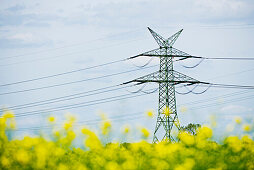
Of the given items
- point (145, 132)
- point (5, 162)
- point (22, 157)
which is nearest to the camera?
point (22, 157)

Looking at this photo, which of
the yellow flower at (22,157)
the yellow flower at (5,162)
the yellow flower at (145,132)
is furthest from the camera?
the yellow flower at (145,132)

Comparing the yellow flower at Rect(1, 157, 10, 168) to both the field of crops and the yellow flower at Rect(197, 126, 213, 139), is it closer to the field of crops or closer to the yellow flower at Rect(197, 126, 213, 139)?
the field of crops

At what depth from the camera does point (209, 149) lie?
21.1ft

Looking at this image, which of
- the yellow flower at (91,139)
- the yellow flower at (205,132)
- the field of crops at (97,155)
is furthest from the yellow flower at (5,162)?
the yellow flower at (205,132)

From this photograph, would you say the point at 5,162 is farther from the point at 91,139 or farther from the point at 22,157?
the point at 91,139

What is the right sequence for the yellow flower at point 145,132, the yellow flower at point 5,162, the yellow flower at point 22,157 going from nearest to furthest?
1. the yellow flower at point 22,157
2. the yellow flower at point 5,162
3. the yellow flower at point 145,132

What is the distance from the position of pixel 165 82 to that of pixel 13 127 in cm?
1561

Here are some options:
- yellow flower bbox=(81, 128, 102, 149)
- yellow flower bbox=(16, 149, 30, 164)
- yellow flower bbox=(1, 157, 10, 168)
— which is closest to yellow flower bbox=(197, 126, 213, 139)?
yellow flower bbox=(81, 128, 102, 149)

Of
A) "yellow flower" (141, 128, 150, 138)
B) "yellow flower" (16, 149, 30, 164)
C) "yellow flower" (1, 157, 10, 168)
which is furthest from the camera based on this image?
"yellow flower" (141, 128, 150, 138)

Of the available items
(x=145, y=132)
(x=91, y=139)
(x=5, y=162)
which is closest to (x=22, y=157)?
(x=5, y=162)

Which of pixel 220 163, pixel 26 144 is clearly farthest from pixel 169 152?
pixel 26 144

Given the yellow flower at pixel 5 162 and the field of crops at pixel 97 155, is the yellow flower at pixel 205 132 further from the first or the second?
the yellow flower at pixel 5 162

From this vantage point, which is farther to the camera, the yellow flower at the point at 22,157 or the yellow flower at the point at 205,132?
the yellow flower at the point at 205,132

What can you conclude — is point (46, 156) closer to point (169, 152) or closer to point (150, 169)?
point (150, 169)
